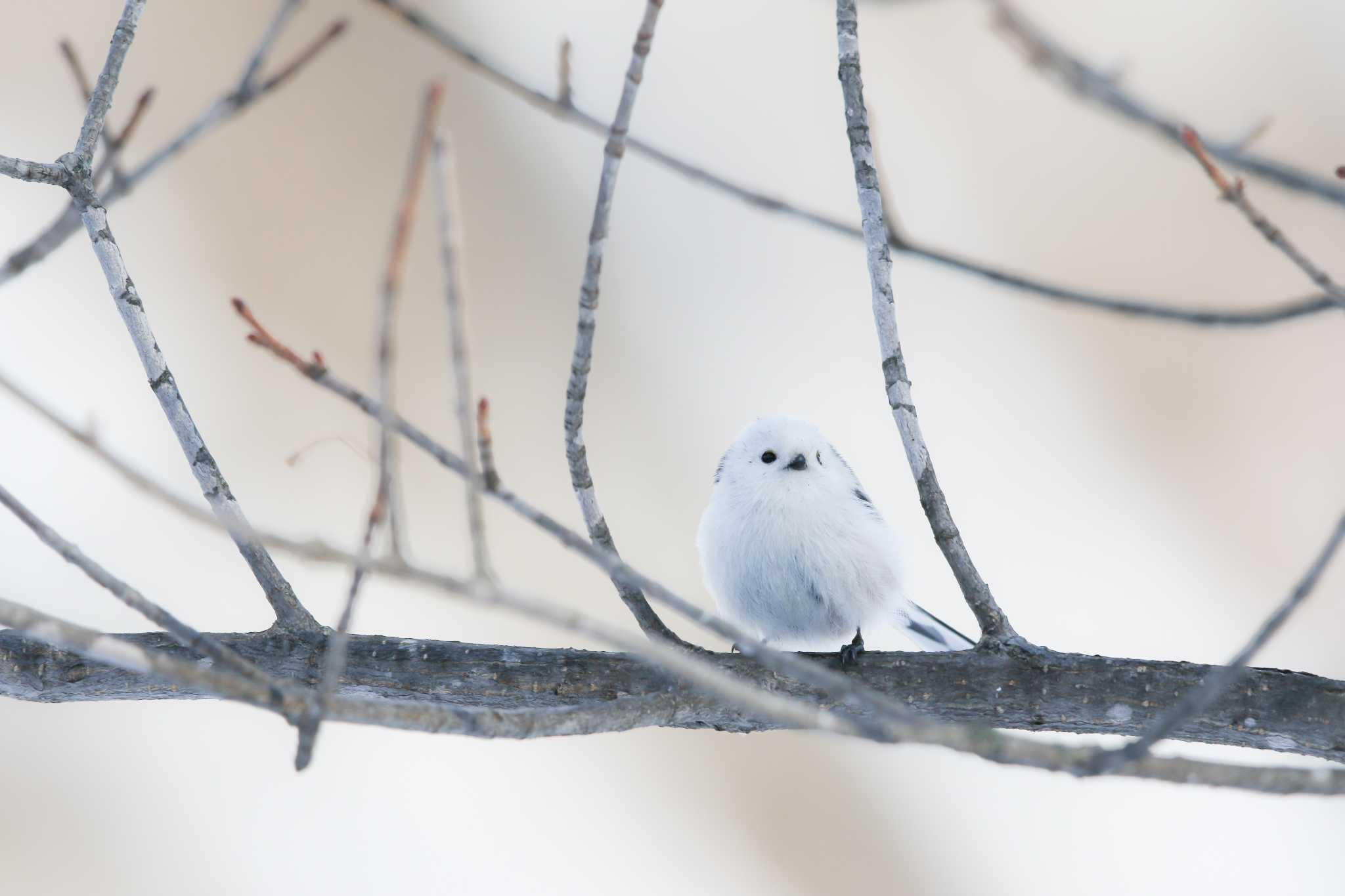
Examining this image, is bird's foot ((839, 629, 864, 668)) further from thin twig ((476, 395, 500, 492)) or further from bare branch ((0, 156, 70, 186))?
bare branch ((0, 156, 70, 186))

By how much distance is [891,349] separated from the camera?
1.41 meters

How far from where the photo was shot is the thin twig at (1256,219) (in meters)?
1.00

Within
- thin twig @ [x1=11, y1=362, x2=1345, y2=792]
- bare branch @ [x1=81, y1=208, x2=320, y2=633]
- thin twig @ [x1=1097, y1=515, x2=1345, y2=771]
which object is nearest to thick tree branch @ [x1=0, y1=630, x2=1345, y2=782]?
bare branch @ [x1=81, y1=208, x2=320, y2=633]

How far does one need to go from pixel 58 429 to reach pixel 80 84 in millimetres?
822

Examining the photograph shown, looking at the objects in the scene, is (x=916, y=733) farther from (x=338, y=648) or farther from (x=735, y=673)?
(x=735, y=673)

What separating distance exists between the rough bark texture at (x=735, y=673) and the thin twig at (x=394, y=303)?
63cm

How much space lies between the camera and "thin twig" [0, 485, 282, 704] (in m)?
0.94

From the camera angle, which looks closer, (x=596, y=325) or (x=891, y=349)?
(x=596, y=325)

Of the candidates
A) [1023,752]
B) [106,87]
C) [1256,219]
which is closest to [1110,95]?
[1256,219]

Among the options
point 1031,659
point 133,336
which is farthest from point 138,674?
point 1031,659

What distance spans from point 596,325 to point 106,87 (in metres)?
0.67

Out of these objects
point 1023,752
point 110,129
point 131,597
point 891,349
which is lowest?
point 1023,752

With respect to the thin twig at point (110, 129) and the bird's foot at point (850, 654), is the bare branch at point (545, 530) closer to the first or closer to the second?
the bird's foot at point (850, 654)

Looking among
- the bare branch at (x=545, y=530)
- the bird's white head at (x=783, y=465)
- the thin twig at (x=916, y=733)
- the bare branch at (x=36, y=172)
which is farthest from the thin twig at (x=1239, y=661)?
A: the bare branch at (x=36, y=172)
